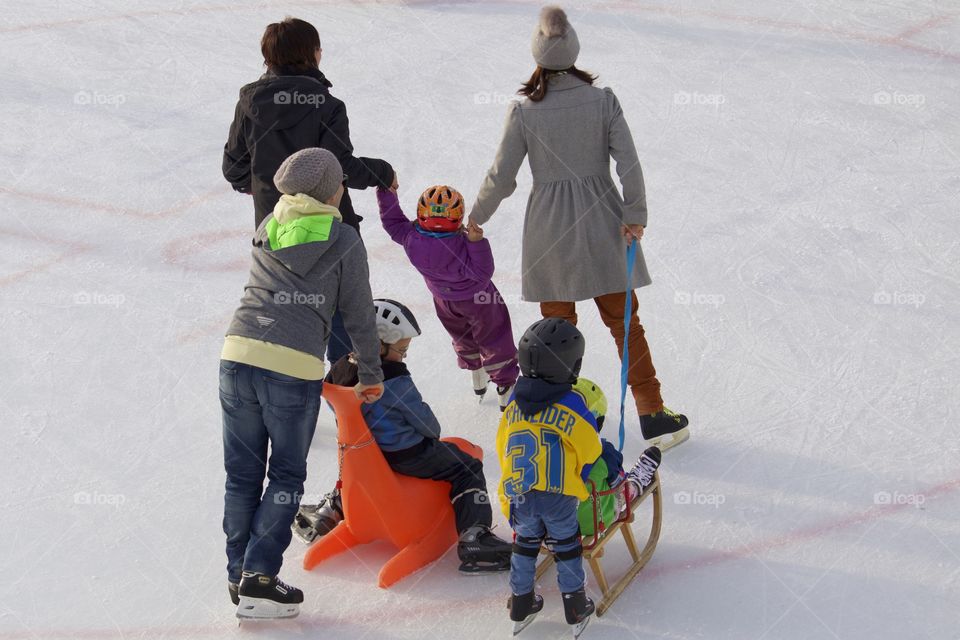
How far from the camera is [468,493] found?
4285 millimetres

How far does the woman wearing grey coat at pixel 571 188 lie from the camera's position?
174 inches

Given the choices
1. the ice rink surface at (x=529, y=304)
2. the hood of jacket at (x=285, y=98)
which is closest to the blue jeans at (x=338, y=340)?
the ice rink surface at (x=529, y=304)

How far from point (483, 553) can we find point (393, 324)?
909 millimetres

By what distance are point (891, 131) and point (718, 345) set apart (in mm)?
2884

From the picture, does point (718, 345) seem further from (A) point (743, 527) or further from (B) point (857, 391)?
(A) point (743, 527)

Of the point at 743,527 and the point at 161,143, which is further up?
the point at 161,143

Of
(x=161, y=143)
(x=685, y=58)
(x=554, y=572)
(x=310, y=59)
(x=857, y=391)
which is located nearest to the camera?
(x=554, y=572)

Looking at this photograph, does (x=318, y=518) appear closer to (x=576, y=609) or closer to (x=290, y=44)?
(x=576, y=609)

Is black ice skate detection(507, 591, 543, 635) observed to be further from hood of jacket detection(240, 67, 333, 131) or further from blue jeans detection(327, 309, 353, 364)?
hood of jacket detection(240, 67, 333, 131)

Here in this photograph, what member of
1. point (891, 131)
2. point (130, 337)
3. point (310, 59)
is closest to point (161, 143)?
point (130, 337)

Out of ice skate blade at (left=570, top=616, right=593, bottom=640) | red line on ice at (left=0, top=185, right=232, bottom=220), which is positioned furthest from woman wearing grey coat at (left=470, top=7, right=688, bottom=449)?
red line on ice at (left=0, top=185, right=232, bottom=220)

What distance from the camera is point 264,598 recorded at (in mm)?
3955

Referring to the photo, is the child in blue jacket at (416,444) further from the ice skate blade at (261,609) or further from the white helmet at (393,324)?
the ice skate blade at (261,609)

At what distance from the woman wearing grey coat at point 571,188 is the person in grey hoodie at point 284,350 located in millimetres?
980
